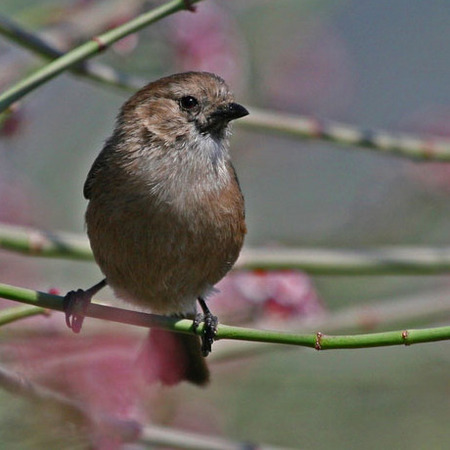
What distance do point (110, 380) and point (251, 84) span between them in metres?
3.75

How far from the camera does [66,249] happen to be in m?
4.16

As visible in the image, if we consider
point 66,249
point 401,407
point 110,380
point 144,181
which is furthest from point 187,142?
point 401,407

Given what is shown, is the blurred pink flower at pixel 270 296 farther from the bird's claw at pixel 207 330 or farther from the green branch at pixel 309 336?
the green branch at pixel 309 336

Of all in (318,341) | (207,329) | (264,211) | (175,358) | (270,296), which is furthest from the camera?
(264,211)

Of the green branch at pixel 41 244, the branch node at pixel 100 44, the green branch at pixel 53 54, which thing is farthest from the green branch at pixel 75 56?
the green branch at pixel 41 244

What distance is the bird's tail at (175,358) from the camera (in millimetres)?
4090

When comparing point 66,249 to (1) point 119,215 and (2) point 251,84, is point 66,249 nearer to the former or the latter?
(1) point 119,215

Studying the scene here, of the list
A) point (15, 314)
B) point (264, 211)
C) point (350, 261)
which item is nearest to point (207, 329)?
point (15, 314)

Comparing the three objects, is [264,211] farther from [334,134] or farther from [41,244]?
[41,244]

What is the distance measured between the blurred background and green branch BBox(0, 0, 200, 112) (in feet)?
2.70

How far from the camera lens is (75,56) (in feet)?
10.8

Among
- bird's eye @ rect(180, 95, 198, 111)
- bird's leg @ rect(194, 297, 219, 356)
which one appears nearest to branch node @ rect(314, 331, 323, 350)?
bird's leg @ rect(194, 297, 219, 356)

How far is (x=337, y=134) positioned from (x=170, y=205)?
1.16 m

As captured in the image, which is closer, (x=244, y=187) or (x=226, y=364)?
(x=226, y=364)
